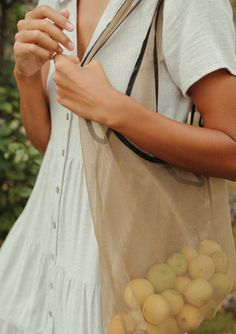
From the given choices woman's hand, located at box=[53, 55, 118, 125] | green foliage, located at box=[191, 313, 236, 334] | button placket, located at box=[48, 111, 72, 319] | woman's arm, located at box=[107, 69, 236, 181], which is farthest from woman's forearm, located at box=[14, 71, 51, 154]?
green foliage, located at box=[191, 313, 236, 334]

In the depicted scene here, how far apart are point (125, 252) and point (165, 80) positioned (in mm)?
321

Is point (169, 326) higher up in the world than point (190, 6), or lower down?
lower down

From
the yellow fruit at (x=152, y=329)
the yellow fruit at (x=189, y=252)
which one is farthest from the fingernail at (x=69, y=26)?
the yellow fruit at (x=152, y=329)

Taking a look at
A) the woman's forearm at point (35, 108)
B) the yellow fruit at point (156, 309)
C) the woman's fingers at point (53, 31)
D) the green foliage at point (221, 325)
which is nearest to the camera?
the yellow fruit at point (156, 309)

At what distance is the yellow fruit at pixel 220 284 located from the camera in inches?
55.9

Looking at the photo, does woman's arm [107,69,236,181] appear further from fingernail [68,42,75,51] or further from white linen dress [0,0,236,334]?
fingernail [68,42,75,51]

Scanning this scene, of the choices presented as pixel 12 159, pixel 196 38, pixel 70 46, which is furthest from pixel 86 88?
pixel 12 159

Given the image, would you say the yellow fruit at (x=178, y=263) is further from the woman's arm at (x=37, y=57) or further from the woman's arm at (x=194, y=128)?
the woman's arm at (x=37, y=57)

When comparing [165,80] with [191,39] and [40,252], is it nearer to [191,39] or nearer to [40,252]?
[191,39]

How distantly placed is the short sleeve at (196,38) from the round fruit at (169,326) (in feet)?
1.34

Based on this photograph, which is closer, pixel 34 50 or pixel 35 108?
pixel 34 50

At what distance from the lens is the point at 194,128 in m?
1.41

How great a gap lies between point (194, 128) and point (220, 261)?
0.25m

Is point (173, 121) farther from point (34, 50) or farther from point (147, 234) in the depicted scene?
point (34, 50)
